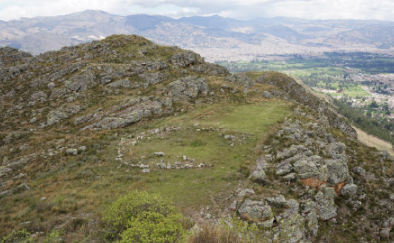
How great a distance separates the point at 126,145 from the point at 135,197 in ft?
47.8

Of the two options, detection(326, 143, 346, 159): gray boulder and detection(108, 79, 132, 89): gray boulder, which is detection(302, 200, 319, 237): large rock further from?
detection(108, 79, 132, 89): gray boulder

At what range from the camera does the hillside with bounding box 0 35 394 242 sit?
14.5 m

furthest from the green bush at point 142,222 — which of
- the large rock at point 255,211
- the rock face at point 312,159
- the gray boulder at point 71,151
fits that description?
the gray boulder at point 71,151

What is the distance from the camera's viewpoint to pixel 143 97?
37.9m

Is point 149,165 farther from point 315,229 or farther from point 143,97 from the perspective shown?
point 143,97

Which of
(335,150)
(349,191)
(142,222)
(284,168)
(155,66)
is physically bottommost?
(349,191)

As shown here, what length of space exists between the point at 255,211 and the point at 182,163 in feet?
29.1

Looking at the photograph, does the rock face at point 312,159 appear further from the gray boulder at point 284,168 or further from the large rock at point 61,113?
the large rock at point 61,113

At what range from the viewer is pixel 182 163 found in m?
21.2

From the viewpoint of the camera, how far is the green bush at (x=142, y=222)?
907 cm

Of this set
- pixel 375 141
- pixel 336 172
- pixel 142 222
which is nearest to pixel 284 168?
pixel 336 172

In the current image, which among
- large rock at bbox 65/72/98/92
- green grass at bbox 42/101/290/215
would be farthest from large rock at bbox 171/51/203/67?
green grass at bbox 42/101/290/215

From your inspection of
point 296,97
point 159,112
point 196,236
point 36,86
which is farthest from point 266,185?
point 296,97

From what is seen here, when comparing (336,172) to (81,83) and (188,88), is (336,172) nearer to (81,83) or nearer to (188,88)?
(188,88)
